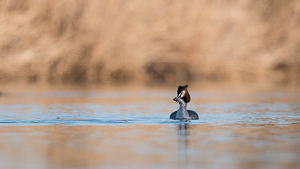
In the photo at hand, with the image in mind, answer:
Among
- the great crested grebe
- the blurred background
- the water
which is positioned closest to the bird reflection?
the water

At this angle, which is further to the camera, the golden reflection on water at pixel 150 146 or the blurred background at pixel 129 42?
the blurred background at pixel 129 42

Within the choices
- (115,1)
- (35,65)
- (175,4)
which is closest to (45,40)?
(35,65)

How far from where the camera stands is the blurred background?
24.2 m

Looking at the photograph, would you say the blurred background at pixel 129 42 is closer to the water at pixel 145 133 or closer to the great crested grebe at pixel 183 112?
the water at pixel 145 133

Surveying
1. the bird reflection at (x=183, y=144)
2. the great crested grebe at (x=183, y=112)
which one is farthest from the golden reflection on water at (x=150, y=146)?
the great crested grebe at (x=183, y=112)

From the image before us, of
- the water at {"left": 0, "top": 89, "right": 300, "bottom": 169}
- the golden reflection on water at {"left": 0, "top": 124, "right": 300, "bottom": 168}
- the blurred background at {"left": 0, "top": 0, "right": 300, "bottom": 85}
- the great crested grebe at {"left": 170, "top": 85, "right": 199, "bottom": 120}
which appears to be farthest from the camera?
the blurred background at {"left": 0, "top": 0, "right": 300, "bottom": 85}

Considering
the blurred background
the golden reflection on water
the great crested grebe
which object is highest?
the blurred background

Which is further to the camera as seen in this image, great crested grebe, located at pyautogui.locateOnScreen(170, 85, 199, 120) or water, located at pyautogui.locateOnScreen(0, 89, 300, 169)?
great crested grebe, located at pyautogui.locateOnScreen(170, 85, 199, 120)

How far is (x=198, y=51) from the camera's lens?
25141mm

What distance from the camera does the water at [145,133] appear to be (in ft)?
25.0

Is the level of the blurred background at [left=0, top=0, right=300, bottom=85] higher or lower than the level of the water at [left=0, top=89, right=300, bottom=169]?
higher

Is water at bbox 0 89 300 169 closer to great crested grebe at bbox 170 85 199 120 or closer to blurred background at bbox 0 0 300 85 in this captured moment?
great crested grebe at bbox 170 85 199 120

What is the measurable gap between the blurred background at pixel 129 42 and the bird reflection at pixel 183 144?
13.2 m

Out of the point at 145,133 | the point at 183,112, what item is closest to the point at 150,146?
the point at 145,133
